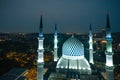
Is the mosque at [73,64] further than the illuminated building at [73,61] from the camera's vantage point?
No

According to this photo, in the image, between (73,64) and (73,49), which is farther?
(73,49)

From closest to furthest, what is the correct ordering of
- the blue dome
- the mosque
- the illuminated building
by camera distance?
the mosque, the illuminated building, the blue dome

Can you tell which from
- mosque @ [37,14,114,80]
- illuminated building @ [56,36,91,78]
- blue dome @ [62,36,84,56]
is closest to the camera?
mosque @ [37,14,114,80]

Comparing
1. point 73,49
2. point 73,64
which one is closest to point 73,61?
point 73,64

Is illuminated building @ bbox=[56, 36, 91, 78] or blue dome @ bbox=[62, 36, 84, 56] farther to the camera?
blue dome @ bbox=[62, 36, 84, 56]

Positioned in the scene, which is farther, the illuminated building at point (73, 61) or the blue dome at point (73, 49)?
the blue dome at point (73, 49)

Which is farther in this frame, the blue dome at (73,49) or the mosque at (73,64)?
the blue dome at (73,49)

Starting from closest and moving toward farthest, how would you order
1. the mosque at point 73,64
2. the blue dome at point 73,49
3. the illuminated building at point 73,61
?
the mosque at point 73,64 → the illuminated building at point 73,61 → the blue dome at point 73,49

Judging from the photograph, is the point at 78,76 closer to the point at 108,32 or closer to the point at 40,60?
the point at 40,60

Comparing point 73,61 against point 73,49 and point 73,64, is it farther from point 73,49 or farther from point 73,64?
point 73,49

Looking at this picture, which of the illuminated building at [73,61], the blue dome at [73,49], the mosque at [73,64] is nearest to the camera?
the mosque at [73,64]

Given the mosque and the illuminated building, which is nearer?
the mosque
